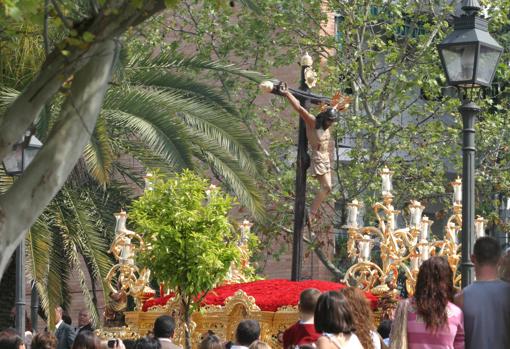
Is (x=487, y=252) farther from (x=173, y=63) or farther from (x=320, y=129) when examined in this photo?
(x=173, y=63)

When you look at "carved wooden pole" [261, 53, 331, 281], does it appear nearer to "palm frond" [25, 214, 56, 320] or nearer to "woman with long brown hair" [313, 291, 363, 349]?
"palm frond" [25, 214, 56, 320]

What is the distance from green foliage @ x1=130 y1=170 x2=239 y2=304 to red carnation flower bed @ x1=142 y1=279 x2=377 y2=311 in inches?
11.3

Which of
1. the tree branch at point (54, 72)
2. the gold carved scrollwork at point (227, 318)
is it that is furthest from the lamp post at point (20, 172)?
the tree branch at point (54, 72)

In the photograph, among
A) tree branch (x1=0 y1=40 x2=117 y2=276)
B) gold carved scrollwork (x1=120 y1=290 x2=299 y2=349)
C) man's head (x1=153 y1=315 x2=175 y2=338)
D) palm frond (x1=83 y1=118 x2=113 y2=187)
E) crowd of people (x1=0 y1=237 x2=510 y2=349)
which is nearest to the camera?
tree branch (x1=0 y1=40 x2=117 y2=276)

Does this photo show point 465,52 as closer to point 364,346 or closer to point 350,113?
point 364,346

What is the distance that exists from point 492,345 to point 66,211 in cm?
1184

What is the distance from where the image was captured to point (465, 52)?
1098 cm

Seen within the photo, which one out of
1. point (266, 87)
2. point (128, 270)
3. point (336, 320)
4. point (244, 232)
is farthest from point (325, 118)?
point (336, 320)

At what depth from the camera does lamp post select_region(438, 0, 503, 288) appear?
10.8 m

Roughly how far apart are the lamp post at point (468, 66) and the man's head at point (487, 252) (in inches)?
116

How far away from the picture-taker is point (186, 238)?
12.9 meters

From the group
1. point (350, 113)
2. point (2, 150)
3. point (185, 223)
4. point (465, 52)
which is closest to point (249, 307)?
point (185, 223)

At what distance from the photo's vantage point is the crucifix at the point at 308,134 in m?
13.2

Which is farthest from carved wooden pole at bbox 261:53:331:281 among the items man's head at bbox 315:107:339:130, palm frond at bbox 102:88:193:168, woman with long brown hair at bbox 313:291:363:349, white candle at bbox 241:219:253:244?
woman with long brown hair at bbox 313:291:363:349
